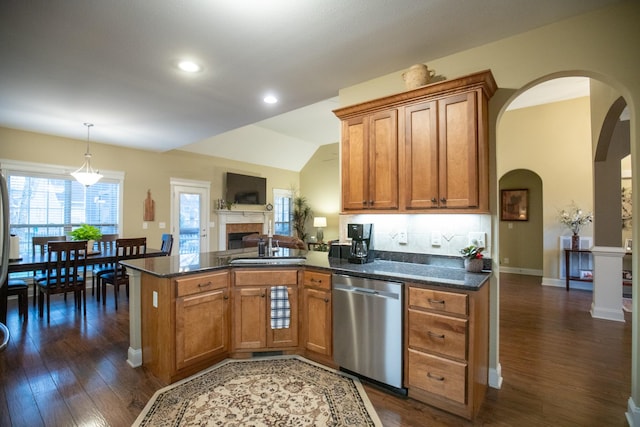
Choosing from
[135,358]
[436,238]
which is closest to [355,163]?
[436,238]

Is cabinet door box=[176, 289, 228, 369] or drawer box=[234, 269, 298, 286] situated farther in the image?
drawer box=[234, 269, 298, 286]

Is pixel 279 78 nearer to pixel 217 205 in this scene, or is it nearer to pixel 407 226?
pixel 407 226

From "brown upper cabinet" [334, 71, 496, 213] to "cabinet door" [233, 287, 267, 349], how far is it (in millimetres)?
1191

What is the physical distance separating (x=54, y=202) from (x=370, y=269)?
571 centimetres

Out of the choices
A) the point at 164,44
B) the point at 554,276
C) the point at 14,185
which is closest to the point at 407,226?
the point at 164,44

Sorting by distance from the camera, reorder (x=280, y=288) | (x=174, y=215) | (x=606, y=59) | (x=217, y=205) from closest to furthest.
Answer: (x=606, y=59) → (x=280, y=288) → (x=174, y=215) → (x=217, y=205)

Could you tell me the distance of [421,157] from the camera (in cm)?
247

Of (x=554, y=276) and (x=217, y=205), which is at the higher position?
(x=217, y=205)

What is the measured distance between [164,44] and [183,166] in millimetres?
4735

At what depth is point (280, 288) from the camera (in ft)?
9.06

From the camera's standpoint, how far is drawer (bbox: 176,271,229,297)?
239 cm

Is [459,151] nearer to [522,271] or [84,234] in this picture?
[84,234]

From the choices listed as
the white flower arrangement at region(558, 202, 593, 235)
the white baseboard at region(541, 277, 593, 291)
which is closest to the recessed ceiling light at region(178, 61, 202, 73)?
the white flower arrangement at region(558, 202, 593, 235)

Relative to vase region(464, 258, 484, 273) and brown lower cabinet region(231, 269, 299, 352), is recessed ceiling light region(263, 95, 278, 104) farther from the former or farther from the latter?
vase region(464, 258, 484, 273)
